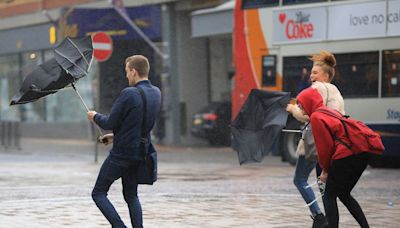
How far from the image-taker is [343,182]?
780 centimetres

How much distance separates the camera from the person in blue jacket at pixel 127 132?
7883mm

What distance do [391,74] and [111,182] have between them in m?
10.8

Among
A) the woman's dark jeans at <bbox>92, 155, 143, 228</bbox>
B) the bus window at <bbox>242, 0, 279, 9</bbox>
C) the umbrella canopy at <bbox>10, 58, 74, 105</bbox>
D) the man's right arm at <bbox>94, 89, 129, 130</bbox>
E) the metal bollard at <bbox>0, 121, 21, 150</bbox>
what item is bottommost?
the metal bollard at <bbox>0, 121, 21, 150</bbox>

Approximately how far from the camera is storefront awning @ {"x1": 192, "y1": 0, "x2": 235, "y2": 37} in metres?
25.3

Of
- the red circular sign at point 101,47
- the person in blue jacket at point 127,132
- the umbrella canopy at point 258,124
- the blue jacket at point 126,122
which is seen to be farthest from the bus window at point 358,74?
the blue jacket at point 126,122

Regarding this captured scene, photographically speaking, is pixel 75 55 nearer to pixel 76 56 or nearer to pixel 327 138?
pixel 76 56

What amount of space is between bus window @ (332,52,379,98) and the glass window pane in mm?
20711

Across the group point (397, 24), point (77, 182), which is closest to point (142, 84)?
point (77, 182)

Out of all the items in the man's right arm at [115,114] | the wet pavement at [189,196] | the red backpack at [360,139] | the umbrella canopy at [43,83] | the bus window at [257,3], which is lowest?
the wet pavement at [189,196]

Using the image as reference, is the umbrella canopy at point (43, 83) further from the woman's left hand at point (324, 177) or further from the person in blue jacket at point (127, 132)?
the woman's left hand at point (324, 177)

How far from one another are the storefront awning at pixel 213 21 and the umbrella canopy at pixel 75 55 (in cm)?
1659

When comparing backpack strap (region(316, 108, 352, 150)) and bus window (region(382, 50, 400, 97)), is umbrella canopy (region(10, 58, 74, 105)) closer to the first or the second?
backpack strap (region(316, 108, 352, 150))

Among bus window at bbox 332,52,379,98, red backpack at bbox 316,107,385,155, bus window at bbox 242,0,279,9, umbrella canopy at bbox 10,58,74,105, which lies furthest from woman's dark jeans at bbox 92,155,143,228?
bus window at bbox 242,0,279,9

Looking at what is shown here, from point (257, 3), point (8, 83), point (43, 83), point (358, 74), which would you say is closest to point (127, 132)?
point (43, 83)
